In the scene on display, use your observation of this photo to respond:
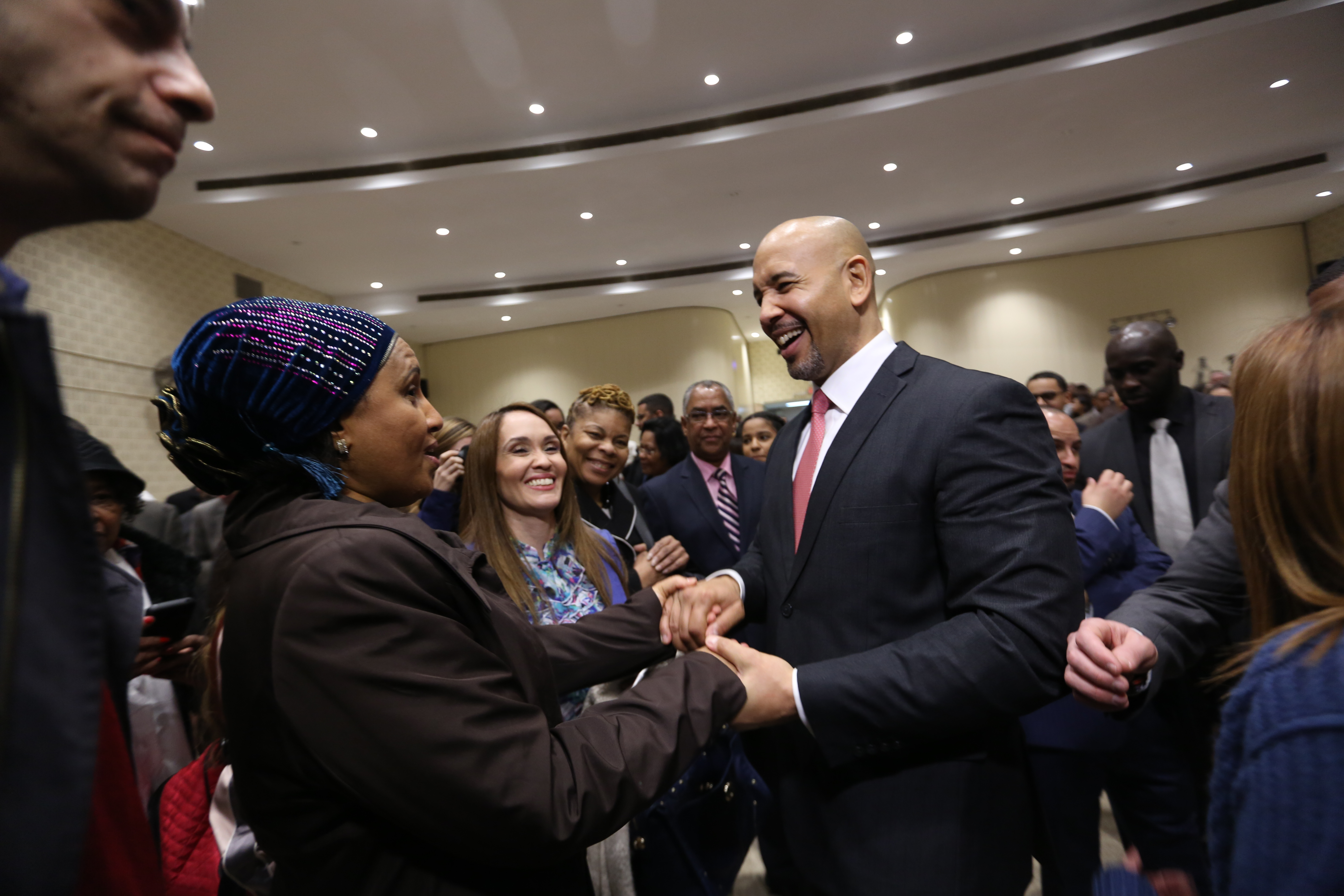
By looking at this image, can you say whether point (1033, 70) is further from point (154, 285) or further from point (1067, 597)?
point (154, 285)

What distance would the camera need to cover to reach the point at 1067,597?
126 centimetres

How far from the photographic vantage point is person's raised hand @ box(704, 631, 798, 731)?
4.15 feet

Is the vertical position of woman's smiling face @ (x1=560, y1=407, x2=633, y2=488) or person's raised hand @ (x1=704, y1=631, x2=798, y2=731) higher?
woman's smiling face @ (x1=560, y1=407, x2=633, y2=488)

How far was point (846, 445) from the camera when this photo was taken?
1454mm

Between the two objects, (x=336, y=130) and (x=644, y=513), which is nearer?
(x=644, y=513)

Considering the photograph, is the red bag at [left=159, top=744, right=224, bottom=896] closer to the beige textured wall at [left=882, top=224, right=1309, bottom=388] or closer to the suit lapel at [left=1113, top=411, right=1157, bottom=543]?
the suit lapel at [left=1113, top=411, right=1157, bottom=543]

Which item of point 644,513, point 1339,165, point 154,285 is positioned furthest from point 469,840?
point 1339,165

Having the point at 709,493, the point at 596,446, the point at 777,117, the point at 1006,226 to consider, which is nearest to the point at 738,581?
the point at 596,446

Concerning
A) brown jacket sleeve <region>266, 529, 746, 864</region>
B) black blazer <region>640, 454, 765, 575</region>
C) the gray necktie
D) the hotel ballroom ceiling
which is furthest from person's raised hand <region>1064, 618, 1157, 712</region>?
the hotel ballroom ceiling

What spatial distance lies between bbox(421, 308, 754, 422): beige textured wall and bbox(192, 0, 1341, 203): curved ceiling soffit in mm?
6151

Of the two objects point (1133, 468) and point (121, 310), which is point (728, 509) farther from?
point (121, 310)

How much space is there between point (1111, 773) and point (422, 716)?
2.47m

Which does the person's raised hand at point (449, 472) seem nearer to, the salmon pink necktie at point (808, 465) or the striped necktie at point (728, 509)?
the striped necktie at point (728, 509)

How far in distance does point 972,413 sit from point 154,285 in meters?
10.2
